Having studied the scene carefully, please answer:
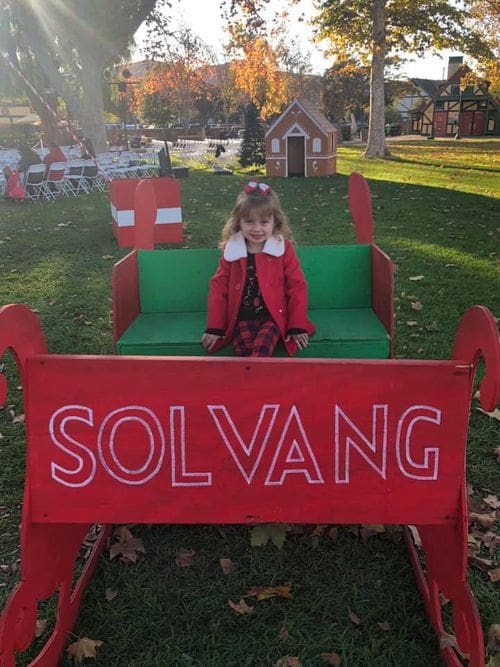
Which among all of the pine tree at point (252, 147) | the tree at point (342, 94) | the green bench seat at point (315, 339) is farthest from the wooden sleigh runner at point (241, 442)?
the tree at point (342, 94)

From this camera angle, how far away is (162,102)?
55.2 m

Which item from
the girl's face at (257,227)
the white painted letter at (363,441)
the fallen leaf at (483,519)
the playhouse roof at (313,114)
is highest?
the playhouse roof at (313,114)

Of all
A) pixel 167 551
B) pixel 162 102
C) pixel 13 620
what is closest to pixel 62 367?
pixel 13 620

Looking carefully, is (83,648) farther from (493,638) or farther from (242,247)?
(242,247)

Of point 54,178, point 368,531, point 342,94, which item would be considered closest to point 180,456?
point 368,531

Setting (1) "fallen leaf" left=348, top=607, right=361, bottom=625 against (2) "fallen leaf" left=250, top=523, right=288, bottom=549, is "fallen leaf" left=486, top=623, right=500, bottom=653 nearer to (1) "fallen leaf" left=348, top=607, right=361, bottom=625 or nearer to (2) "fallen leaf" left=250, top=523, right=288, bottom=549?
(1) "fallen leaf" left=348, top=607, right=361, bottom=625

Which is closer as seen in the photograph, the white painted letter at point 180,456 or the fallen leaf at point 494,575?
the white painted letter at point 180,456

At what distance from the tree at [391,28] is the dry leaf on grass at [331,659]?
23.4 m

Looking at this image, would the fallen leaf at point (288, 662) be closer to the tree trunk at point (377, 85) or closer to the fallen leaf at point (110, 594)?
the fallen leaf at point (110, 594)

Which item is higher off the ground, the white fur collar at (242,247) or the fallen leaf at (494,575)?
the white fur collar at (242,247)

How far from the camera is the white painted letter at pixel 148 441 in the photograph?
2055mm

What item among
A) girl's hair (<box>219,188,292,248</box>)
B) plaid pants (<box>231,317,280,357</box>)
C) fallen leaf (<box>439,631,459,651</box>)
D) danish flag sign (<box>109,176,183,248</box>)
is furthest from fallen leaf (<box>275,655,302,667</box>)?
danish flag sign (<box>109,176,183,248</box>)

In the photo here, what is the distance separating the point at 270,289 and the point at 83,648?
193 cm

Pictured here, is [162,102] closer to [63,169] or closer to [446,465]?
[63,169]
